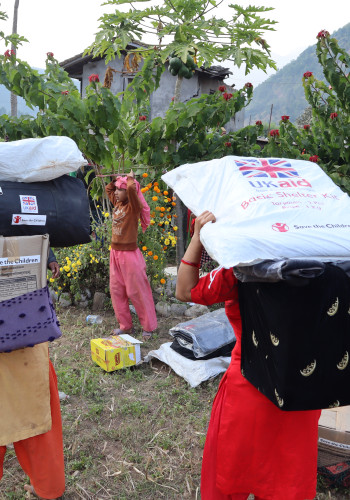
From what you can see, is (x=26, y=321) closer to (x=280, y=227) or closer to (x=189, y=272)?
(x=189, y=272)

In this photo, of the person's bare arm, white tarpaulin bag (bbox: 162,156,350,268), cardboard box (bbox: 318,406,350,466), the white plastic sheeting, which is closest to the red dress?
the person's bare arm

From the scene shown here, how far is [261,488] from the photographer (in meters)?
1.58

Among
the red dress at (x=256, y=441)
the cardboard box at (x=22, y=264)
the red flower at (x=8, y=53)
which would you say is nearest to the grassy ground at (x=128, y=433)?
the red dress at (x=256, y=441)

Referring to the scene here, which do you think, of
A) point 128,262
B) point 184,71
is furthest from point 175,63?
point 128,262

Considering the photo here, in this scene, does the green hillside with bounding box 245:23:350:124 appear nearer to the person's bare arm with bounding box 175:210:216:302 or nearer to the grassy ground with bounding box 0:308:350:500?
the grassy ground with bounding box 0:308:350:500

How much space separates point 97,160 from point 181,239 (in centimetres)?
157

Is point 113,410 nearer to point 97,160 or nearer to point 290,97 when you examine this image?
point 97,160

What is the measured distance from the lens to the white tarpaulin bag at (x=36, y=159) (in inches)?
72.3

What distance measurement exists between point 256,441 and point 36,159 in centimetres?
152

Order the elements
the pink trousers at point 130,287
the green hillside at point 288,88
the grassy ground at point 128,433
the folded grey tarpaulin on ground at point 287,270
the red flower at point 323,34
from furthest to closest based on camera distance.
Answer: the green hillside at point 288,88
the pink trousers at point 130,287
the red flower at point 323,34
the grassy ground at point 128,433
the folded grey tarpaulin on ground at point 287,270

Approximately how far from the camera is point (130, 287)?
14.9ft

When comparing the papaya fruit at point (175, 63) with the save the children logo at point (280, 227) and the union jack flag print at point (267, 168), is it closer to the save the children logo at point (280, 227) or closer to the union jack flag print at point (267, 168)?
the union jack flag print at point (267, 168)

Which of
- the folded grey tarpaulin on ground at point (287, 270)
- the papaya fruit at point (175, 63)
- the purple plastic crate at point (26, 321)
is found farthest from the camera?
the papaya fruit at point (175, 63)

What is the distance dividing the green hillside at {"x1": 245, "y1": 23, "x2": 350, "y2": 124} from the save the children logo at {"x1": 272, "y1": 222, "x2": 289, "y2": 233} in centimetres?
11648
